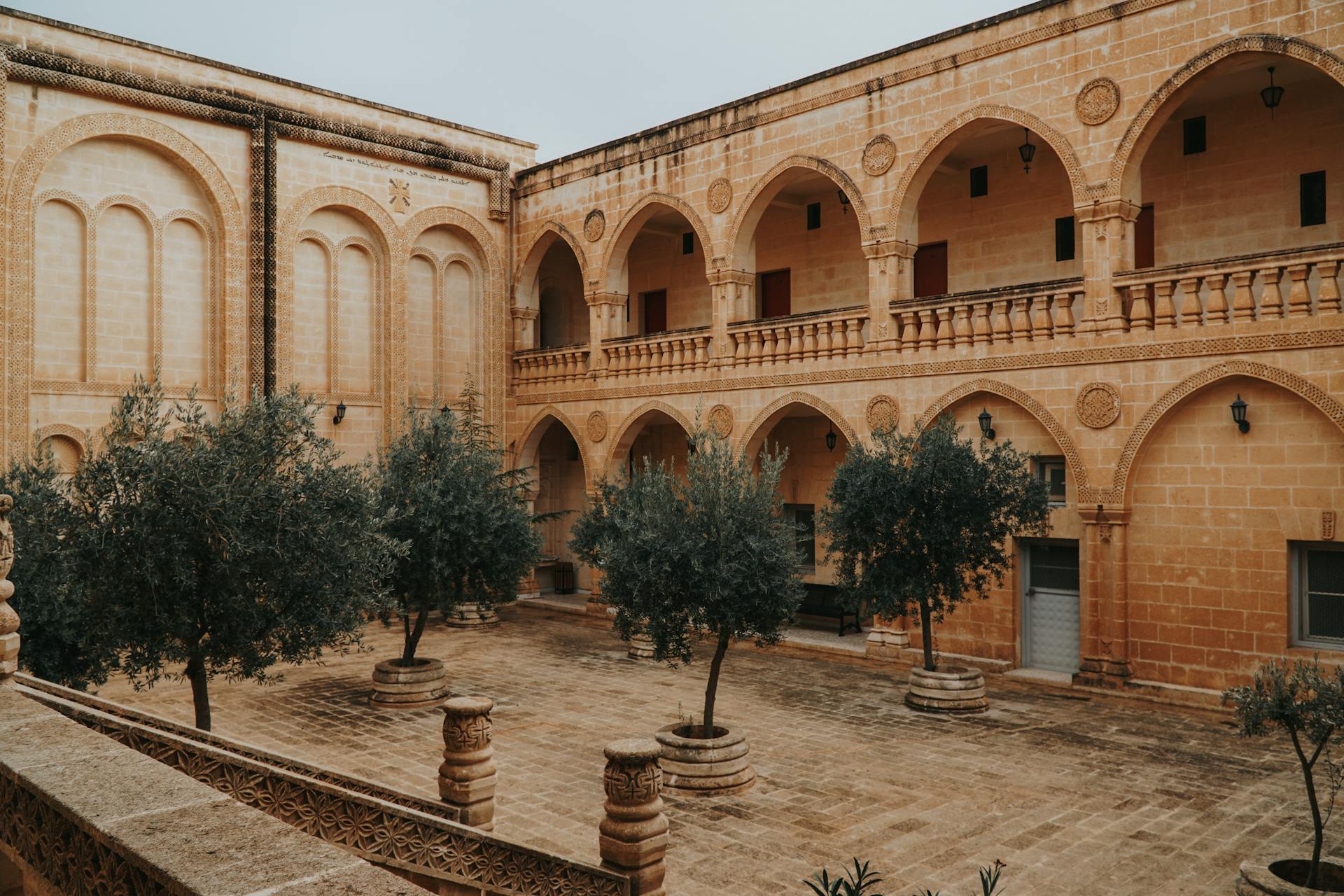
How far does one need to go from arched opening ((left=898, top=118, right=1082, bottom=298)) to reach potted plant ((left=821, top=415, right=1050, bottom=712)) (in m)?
4.30

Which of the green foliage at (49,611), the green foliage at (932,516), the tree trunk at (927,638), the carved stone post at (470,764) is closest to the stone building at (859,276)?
the green foliage at (932,516)

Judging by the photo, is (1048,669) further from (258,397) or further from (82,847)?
(82,847)

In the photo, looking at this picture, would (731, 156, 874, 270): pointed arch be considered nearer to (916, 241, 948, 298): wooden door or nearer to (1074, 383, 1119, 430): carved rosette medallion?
(916, 241, 948, 298): wooden door

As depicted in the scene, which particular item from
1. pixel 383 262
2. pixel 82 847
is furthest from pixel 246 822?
pixel 383 262

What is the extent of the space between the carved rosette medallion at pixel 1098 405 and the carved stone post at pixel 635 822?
8.48m

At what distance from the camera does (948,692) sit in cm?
1118

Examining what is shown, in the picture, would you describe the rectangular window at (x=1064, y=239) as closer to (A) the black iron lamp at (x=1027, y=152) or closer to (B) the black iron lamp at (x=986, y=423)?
(A) the black iron lamp at (x=1027, y=152)

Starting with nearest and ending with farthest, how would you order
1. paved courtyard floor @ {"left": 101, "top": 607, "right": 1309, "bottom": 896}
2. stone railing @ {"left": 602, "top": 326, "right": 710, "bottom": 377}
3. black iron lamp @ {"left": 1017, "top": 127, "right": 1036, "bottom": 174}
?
paved courtyard floor @ {"left": 101, "top": 607, "right": 1309, "bottom": 896} → black iron lamp @ {"left": 1017, "top": 127, "right": 1036, "bottom": 174} → stone railing @ {"left": 602, "top": 326, "right": 710, "bottom": 377}

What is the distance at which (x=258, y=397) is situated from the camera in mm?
8586

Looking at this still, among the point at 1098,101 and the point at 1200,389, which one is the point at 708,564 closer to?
the point at 1200,389

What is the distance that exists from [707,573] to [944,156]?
818 cm

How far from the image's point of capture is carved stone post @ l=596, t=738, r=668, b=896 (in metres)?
5.76

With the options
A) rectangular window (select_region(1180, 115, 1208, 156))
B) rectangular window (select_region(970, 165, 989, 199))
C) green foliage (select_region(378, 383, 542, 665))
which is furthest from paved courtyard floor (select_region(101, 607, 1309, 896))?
rectangular window (select_region(970, 165, 989, 199))

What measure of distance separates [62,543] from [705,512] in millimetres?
5283
